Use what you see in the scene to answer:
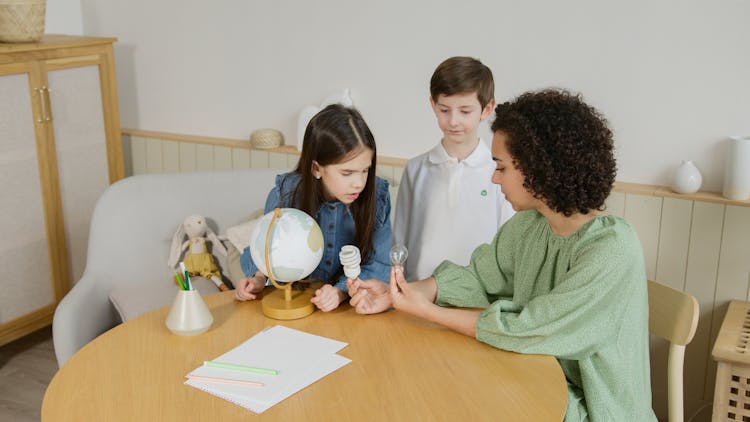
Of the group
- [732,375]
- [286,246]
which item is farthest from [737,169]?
[286,246]

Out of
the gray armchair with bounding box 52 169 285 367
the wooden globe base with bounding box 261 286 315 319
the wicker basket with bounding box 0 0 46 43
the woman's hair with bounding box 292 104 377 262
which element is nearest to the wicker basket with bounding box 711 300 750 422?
the woman's hair with bounding box 292 104 377 262

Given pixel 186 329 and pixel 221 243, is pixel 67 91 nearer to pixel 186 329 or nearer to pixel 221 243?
pixel 221 243

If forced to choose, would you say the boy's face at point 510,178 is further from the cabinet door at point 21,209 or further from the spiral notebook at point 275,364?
the cabinet door at point 21,209

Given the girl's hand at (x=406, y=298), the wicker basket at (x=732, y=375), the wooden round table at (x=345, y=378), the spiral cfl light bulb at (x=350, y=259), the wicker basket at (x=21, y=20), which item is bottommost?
the wicker basket at (x=732, y=375)

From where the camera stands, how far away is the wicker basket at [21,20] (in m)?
2.93

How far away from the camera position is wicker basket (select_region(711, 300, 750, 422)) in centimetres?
213

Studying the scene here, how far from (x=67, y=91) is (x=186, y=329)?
1.92m

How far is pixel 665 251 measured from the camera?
2.59m

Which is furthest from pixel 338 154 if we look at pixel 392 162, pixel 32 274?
pixel 32 274

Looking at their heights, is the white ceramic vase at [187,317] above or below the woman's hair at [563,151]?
below

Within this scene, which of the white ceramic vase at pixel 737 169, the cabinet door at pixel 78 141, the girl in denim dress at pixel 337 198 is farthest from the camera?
the cabinet door at pixel 78 141

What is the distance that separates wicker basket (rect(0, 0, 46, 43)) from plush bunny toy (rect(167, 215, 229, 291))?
1.06m

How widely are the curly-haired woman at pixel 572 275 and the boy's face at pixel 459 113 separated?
0.45 meters

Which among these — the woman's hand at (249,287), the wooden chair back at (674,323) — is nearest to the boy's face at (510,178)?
the wooden chair back at (674,323)
